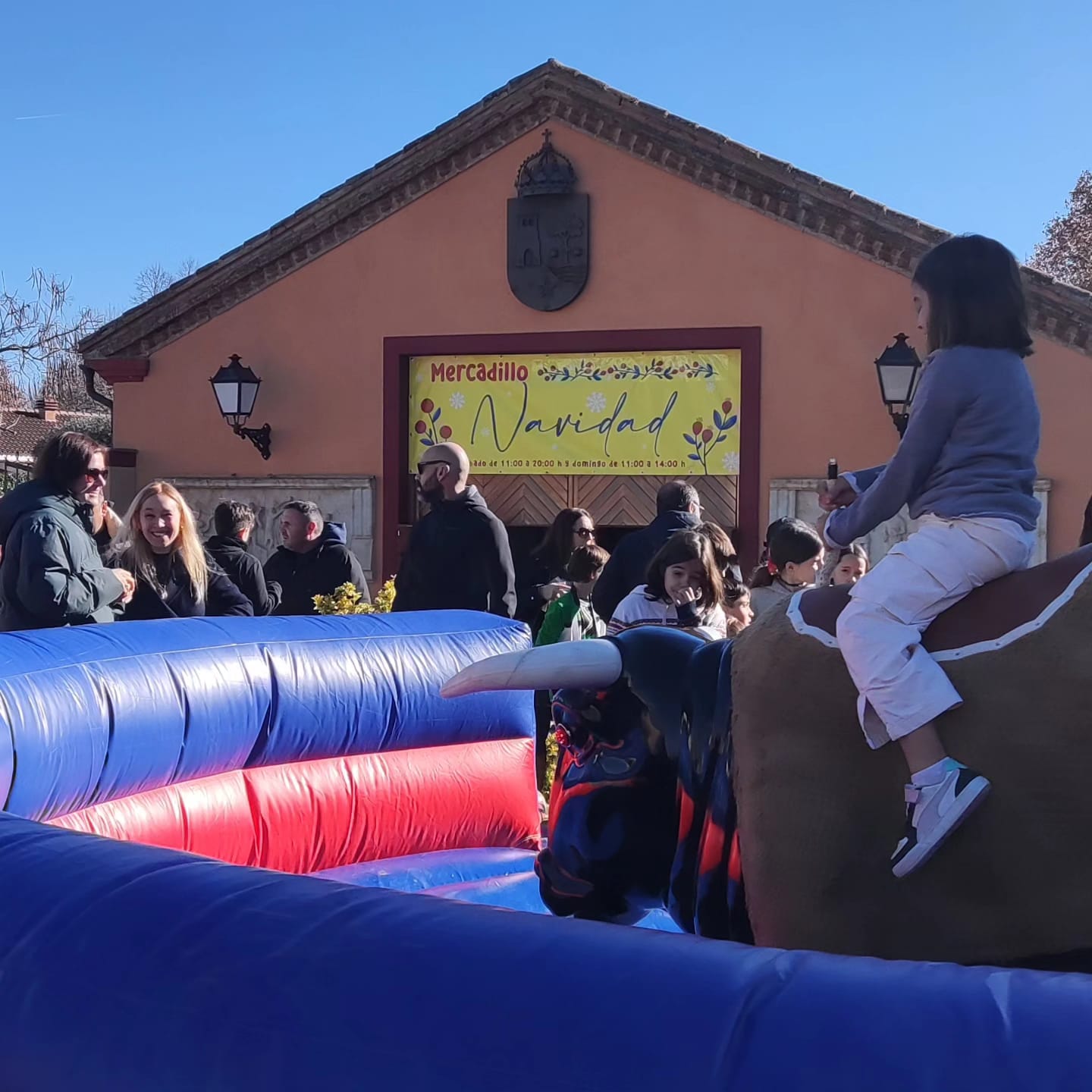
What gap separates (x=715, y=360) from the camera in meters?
10.7

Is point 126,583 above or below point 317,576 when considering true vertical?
above

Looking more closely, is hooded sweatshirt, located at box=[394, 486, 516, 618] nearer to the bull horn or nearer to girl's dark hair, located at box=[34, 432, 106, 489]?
girl's dark hair, located at box=[34, 432, 106, 489]

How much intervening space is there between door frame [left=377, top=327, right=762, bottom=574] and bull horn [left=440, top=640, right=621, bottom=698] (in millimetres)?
7743

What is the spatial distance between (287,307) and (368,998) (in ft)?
35.8

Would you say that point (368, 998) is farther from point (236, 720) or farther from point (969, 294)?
point (236, 720)

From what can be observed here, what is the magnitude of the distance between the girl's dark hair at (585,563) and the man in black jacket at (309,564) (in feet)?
3.64

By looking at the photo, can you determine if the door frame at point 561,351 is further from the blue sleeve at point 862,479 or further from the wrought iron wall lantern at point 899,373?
the blue sleeve at point 862,479

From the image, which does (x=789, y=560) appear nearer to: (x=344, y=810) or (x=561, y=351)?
(x=344, y=810)

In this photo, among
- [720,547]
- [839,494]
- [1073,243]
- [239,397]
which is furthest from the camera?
[1073,243]

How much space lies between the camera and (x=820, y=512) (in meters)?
10.0

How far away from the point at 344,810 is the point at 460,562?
1.55 metres

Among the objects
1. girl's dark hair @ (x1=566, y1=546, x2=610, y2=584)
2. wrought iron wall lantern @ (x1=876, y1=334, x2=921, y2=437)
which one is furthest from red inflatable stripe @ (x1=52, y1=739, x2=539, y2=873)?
wrought iron wall lantern @ (x1=876, y1=334, x2=921, y2=437)

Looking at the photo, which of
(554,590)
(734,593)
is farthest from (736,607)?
(554,590)

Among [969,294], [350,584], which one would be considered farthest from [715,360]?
[969,294]
